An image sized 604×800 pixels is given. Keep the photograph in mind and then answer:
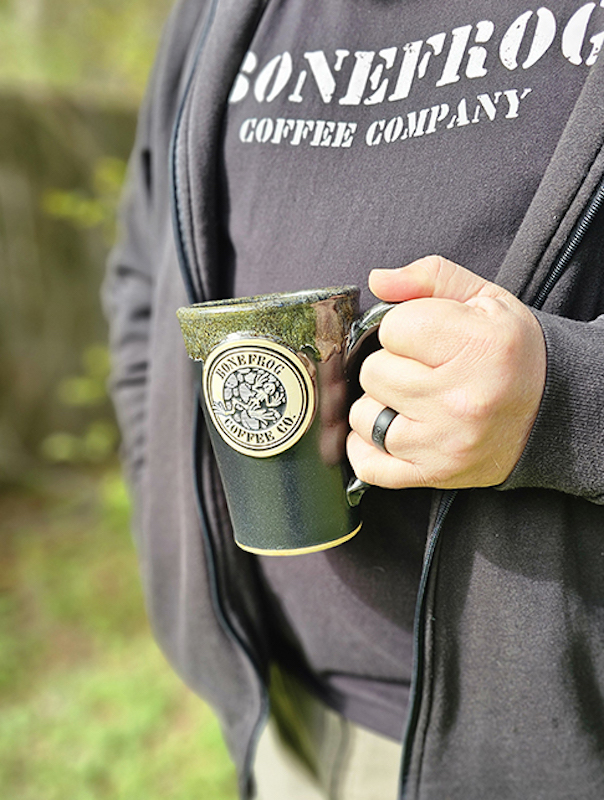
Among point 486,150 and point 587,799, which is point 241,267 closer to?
point 486,150

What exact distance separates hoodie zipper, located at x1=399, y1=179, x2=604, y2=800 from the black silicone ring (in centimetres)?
12

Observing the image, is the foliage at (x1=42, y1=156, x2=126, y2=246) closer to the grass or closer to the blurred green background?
the blurred green background

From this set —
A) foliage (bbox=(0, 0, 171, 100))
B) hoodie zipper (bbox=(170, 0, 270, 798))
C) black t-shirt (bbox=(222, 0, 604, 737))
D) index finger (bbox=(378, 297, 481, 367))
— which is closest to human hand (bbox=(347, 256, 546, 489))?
index finger (bbox=(378, 297, 481, 367))

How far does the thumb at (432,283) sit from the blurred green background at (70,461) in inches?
70.6

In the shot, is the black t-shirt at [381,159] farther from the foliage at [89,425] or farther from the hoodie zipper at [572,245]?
the foliage at [89,425]

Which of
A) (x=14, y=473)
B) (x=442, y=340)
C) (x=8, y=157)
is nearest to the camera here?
(x=442, y=340)

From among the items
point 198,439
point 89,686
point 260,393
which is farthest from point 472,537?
point 89,686

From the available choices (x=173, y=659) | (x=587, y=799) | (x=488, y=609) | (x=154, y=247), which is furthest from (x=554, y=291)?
(x=173, y=659)

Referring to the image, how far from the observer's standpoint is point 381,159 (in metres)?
0.79

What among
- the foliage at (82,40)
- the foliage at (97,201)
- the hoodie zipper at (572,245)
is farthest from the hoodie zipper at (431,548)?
the foliage at (82,40)

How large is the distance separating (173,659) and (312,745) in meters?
0.30

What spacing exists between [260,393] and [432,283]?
0.20 metres

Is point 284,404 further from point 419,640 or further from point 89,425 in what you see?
point 89,425

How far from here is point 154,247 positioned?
130 centimetres
